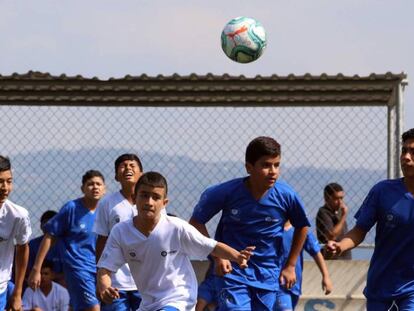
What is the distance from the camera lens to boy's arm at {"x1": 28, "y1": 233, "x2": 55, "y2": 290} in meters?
12.9

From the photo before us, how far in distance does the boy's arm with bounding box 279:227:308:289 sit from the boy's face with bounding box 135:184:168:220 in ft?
4.73

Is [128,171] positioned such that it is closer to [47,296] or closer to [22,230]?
[22,230]

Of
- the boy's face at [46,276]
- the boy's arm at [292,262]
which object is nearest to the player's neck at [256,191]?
the boy's arm at [292,262]

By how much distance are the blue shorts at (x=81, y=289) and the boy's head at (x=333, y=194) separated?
2.51m

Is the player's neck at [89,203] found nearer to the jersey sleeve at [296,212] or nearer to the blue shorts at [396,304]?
the jersey sleeve at [296,212]

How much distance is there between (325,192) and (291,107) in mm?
994

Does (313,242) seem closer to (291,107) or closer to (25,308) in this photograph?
(291,107)

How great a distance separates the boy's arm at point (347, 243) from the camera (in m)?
8.31

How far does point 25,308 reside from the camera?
1431cm

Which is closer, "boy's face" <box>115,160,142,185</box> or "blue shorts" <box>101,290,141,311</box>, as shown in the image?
"blue shorts" <box>101,290,141,311</box>

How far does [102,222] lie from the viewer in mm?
12031

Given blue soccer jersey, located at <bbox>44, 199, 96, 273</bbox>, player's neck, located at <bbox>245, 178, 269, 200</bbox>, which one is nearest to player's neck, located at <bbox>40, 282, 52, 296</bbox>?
blue soccer jersey, located at <bbox>44, 199, 96, 273</bbox>

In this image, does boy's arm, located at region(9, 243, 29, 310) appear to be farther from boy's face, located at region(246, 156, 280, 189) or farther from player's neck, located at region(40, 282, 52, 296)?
player's neck, located at region(40, 282, 52, 296)

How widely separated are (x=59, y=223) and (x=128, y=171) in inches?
72.3
